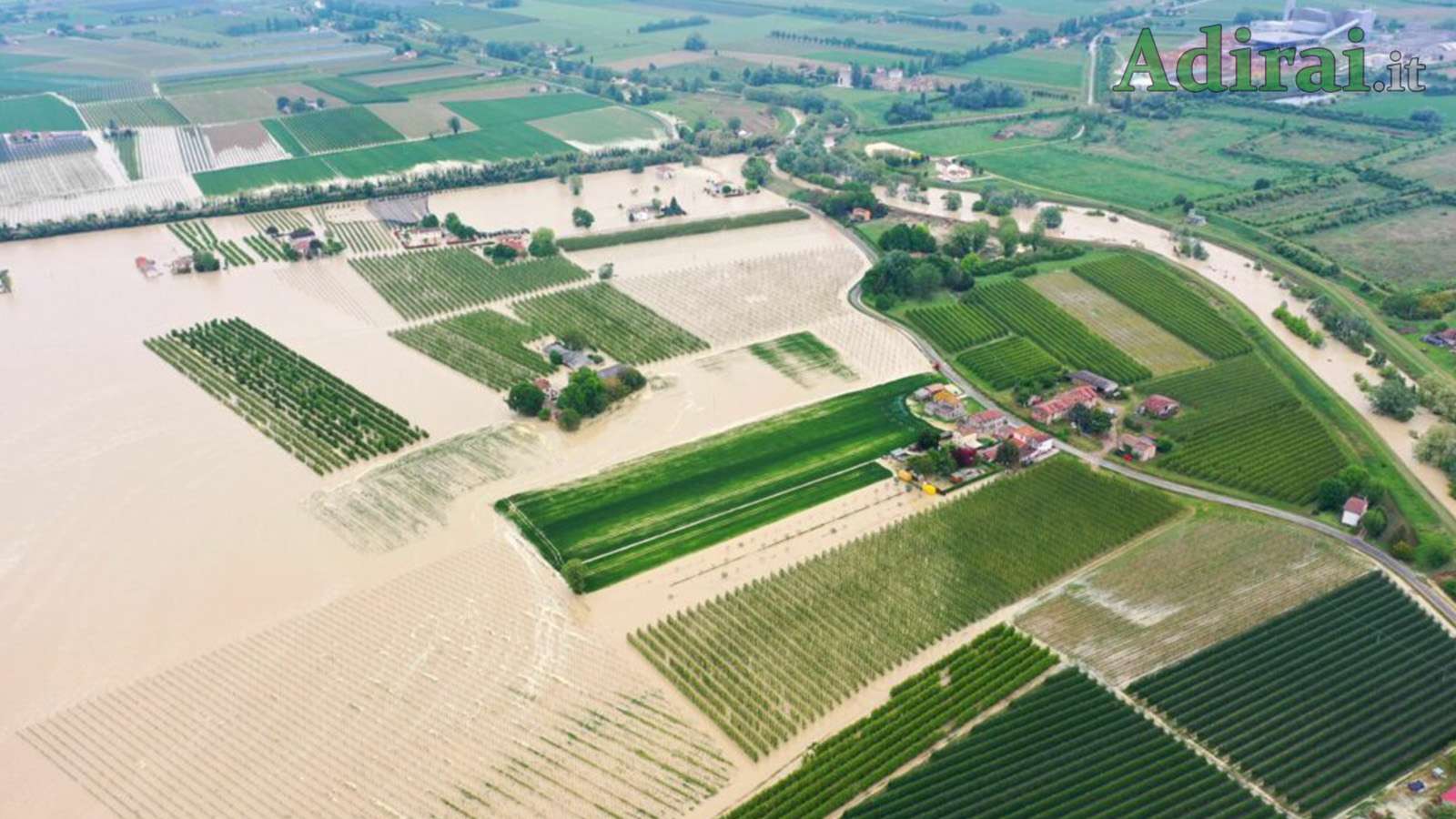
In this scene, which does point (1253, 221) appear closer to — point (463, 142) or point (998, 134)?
point (998, 134)

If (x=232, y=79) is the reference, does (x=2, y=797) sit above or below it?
below

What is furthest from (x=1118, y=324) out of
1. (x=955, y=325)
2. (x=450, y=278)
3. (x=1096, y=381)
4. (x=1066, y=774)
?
(x=450, y=278)

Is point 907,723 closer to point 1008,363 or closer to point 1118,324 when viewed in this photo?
point 1008,363

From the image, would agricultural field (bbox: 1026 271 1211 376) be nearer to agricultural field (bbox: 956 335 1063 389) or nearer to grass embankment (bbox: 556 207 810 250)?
agricultural field (bbox: 956 335 1063 389)

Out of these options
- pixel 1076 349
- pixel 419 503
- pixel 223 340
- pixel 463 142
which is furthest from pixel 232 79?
pixel 1076 349

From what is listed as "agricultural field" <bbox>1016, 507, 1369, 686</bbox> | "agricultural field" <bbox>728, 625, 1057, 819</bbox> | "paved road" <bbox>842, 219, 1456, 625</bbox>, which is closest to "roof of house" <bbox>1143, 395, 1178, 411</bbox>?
"paved road" <bbox>842, 219, 1456, 625</bbox>

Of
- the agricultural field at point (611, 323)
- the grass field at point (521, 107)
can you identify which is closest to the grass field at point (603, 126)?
the grass field at point (521, 107)
